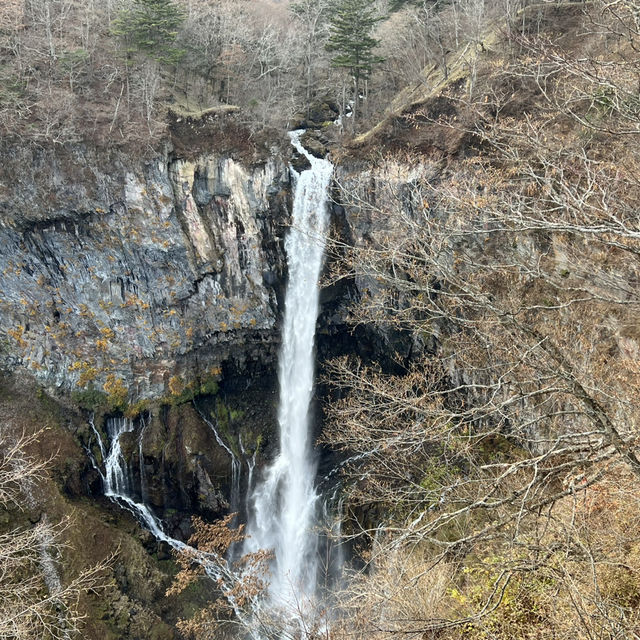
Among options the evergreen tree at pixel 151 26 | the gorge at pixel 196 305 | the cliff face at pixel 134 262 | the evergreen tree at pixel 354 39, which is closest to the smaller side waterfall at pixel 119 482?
the gorge at pixel 196 305

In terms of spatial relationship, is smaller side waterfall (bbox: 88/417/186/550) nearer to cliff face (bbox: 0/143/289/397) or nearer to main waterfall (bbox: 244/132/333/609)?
cliff face (bbox: 0/143/289/397)

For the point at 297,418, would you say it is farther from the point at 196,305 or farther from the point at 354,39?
the point at 354,39

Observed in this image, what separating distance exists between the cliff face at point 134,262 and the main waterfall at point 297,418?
0.81 m

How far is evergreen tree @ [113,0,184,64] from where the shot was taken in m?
17.8

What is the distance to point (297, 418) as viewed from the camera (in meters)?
17.2

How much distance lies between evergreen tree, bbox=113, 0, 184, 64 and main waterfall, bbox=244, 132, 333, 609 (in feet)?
23.9

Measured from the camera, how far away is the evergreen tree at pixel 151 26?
58.3 ft

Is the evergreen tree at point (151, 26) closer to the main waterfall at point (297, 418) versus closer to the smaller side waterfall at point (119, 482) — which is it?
the main waterfall at point (297, 418)

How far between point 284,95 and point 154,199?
9887 millimetres

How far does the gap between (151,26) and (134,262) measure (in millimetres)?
9966

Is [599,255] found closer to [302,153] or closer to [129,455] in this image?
[302,153]

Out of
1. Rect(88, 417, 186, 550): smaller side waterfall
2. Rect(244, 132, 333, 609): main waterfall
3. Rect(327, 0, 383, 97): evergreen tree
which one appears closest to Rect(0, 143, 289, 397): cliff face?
Rect(244, 132, 333, 609): main waterfall

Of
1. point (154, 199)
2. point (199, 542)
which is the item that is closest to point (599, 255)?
point (154, 199)

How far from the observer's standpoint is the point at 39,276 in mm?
16422
